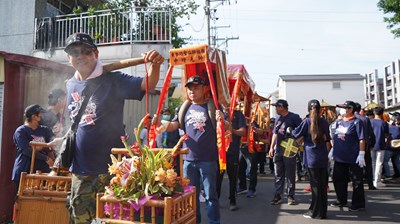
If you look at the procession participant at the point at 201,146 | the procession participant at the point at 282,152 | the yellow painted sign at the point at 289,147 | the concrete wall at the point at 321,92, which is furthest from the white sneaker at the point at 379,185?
the concrete wall at the point at 321,92

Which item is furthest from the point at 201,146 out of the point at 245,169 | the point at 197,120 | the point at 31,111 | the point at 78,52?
the point at 245,169

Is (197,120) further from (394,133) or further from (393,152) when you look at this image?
(394,133)

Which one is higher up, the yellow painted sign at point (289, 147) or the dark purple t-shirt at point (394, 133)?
the dark purple t-shirt at point (394, 133)

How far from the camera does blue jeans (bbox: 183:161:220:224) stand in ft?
13.5

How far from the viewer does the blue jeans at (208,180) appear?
410 centimetres

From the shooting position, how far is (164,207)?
2264 mm

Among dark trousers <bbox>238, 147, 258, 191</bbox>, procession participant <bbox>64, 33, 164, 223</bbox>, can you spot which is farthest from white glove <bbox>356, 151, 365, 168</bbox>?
procession participant <bbox>64, 33, 164, 223</bbox>

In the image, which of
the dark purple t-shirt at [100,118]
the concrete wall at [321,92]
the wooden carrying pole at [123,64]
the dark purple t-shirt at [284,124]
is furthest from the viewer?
the concrete wall at [321,92]

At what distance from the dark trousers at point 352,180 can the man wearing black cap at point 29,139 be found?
489 cm

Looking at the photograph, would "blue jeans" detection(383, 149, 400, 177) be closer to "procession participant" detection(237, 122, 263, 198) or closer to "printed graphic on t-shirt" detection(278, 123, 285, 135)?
"procession participant" detection(237, 122, 263, 198)

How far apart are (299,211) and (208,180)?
9.67 ft

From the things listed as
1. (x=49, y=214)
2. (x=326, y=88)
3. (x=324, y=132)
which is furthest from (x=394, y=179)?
(x=326, y=88)

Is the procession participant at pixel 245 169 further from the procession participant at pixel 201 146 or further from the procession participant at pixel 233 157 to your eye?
the procession participant at pixel 201 146

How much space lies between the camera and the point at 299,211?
20.6 feet
